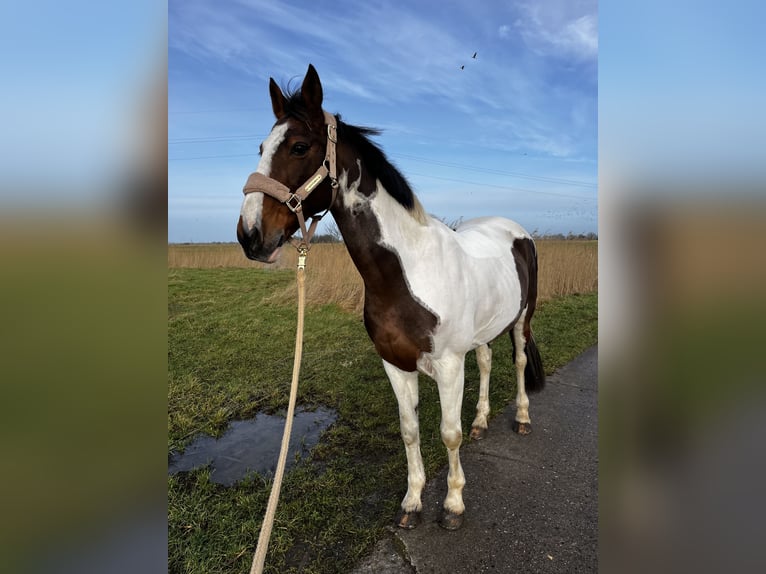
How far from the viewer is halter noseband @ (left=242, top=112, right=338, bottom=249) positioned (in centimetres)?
179

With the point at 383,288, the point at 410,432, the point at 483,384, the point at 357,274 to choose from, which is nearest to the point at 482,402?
the point at 483,384

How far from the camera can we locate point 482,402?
3855mm

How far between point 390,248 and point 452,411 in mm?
1123

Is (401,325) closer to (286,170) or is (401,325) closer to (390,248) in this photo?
(390,248)

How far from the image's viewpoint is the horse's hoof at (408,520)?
8.15ft

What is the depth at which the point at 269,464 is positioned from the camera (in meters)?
3.24

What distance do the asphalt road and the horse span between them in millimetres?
171

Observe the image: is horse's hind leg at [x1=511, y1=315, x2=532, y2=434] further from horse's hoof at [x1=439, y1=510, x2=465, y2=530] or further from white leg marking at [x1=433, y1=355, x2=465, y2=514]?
horse's hoof at [x1=439, y1=510, x2=465, y2=530]

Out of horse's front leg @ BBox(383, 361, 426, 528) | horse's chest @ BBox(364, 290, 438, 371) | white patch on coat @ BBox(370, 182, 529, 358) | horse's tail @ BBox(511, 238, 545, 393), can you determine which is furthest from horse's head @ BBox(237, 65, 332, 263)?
horse's tail @ BBox(511, 238, 545, 393)

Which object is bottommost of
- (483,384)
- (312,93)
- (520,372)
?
(483,384)
